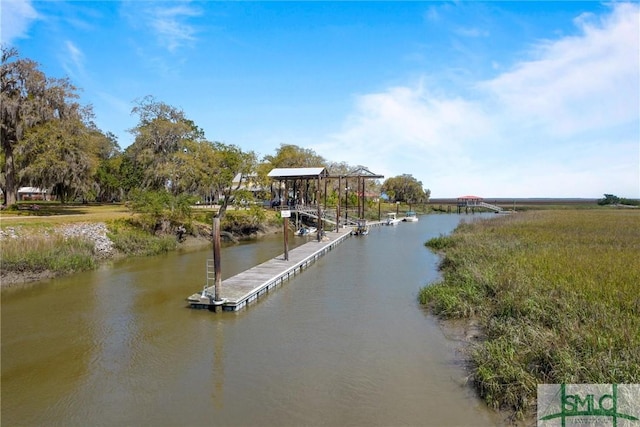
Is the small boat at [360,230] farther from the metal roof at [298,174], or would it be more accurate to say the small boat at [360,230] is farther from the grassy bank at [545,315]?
the grassy bank at [545,315]

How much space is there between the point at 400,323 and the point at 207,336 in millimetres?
6007

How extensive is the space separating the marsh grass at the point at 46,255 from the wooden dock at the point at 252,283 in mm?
8163

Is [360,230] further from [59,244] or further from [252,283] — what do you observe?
[59,244]

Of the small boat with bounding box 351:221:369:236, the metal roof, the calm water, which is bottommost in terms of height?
the calm water

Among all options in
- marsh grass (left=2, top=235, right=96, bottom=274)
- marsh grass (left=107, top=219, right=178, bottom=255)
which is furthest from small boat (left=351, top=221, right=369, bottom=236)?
marsh grass (left=2, top=235, right=96, bottom=274)

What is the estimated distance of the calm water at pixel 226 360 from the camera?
7922 millimetres

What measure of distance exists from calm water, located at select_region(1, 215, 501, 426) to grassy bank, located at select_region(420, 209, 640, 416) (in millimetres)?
768

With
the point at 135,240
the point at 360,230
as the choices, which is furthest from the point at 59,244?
the point at 360,230

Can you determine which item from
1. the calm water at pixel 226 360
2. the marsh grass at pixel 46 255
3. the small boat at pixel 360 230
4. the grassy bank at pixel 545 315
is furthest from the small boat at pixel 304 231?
the grassy bank at pixel 545 315

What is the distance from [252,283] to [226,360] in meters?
6.38

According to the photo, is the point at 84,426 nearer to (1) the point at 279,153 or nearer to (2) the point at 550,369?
(2) the point at 550,369

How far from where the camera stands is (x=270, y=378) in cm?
930

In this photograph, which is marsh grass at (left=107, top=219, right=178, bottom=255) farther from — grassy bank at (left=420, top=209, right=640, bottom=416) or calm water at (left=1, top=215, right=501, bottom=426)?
grassy bank at (left=420, top=209, right=640, bottom=416)

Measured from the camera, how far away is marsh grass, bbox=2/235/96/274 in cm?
1794
